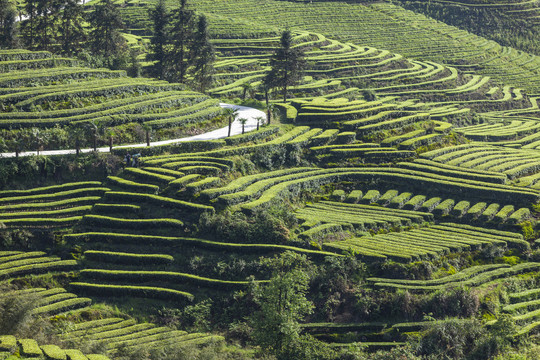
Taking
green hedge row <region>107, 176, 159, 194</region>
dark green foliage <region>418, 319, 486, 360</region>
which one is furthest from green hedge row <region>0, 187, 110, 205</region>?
dark green foliage <region>418, 319, 486, 360</region>

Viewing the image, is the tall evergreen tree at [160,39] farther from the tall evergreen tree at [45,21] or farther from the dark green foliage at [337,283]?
the dark green foliage at [337,283]

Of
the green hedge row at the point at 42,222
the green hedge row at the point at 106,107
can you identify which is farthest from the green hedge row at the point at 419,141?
the green hedge row at the point at 42,222

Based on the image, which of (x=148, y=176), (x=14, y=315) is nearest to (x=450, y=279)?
(x=148, y=176)

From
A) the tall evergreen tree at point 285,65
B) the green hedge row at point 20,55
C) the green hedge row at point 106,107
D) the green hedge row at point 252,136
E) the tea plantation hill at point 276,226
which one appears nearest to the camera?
the tea plantation hill at point 276,226

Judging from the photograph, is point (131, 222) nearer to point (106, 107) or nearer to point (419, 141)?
point (106, 107)

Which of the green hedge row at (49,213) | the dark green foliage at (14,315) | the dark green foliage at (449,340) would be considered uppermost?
the green hedge row at (49,213)
